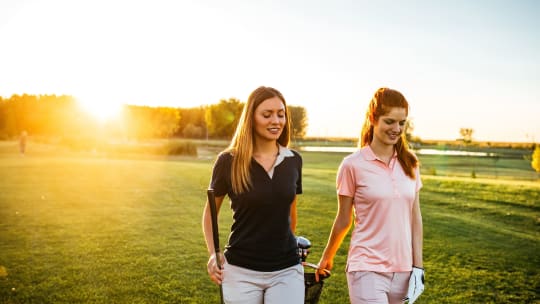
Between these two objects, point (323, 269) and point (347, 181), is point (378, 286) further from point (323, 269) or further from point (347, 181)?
point (347, 181)

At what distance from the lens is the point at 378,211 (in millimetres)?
3506

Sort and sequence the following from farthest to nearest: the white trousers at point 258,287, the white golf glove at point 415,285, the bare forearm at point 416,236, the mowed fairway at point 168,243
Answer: the mowed fairway at point 168,243 < the bare forearm at point 416,236 < the white golf glove at point 415,285 < the white trousers at point 258,287

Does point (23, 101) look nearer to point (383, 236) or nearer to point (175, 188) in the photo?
point (175, 188)

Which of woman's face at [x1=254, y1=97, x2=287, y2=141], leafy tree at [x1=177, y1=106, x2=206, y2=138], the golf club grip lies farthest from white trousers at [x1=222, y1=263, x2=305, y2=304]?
leafy tree at [x1=177, y1=106, x2=206, y2=138]

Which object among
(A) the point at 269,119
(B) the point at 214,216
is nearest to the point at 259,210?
(B) the point at 214,216

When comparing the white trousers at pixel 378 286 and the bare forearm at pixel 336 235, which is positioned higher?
the bare forearm at pixel 336 235

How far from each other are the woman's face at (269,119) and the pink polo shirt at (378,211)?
633 millimetres

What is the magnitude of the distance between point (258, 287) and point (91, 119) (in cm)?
10794

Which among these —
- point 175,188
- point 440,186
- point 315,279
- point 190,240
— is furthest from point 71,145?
point 315,279

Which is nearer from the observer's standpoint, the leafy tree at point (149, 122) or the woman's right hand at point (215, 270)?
the woman's right hand at point (215, 270)

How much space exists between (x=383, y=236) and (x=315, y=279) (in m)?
0.57

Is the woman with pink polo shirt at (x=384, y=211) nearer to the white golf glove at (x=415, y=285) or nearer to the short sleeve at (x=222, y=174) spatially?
the white golf glove at (x=415, y=285)

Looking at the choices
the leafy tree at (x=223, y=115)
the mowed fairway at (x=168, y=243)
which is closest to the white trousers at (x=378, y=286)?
the mowed fairway at (x=168, y=243)

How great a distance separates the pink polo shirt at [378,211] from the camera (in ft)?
11.4
